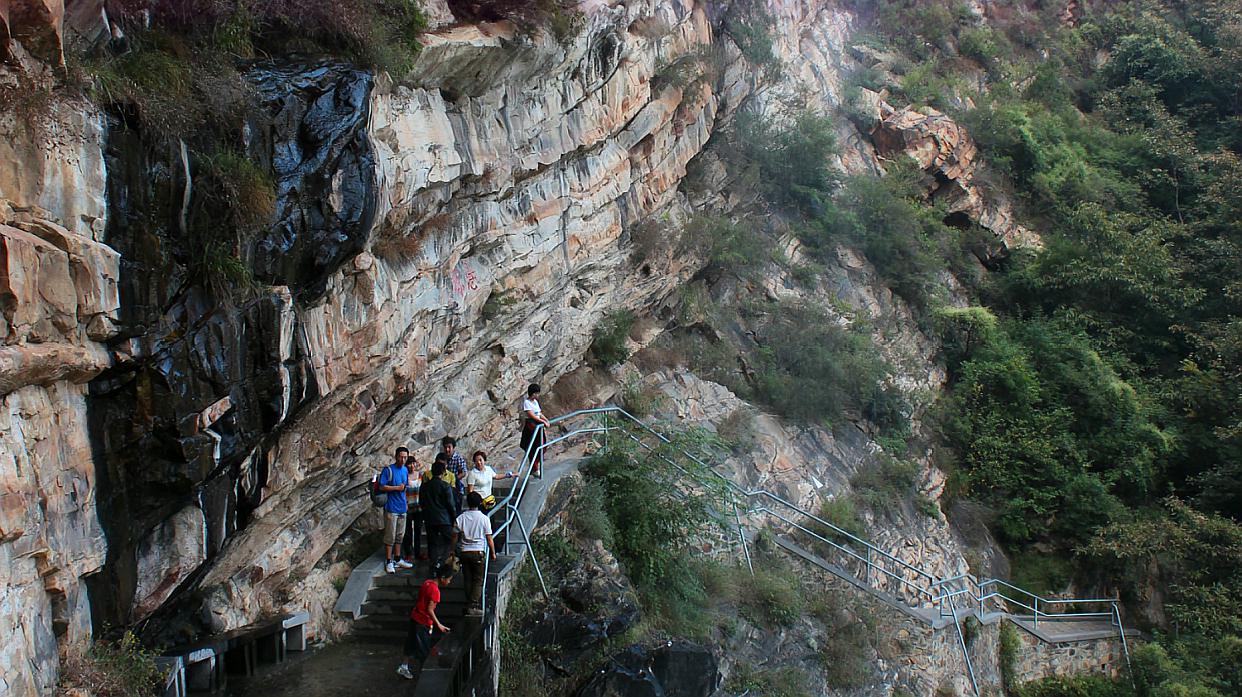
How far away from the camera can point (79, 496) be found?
5742 mm

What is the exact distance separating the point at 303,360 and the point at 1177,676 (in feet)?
50.8

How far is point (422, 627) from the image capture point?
8219 millimetres

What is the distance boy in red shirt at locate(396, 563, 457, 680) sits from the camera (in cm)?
811

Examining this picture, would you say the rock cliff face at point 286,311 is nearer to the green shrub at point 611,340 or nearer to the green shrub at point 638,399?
the green shrub at point 611,340

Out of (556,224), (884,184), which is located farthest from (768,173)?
(556,224)

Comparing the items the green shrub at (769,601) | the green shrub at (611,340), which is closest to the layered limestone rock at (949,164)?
the green shrub at (611,340)

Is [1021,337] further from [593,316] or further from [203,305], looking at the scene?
[203,305]

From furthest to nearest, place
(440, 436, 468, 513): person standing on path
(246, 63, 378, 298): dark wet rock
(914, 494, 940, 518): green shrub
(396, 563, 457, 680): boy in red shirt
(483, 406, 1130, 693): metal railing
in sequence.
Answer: (914, 494, 940, 518): green shrub
(483, 406, 1130, 693): metal railing
(440, 436, 468, 513): person standing on path
(396, 563, 457, 680): boy in red shirt
(246, 63, 378, 298): dark wet rock

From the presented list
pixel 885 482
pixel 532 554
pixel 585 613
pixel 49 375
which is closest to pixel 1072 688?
pixel 885 482

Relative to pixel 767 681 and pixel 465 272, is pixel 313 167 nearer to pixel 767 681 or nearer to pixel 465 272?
pixel 465 272

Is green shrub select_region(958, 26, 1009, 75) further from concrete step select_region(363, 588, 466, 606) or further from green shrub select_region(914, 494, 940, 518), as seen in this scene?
concrete step select_region(363, 588, 466, 606)

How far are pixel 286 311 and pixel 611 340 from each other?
8.37m

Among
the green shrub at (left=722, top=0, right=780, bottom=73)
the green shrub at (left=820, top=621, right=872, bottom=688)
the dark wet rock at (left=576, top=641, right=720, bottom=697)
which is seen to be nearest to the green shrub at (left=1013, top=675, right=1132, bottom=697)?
the green shrub at (left=820, top=621, right=872, bottom=688)

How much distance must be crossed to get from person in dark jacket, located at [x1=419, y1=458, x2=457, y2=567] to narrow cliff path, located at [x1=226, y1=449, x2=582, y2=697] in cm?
96
